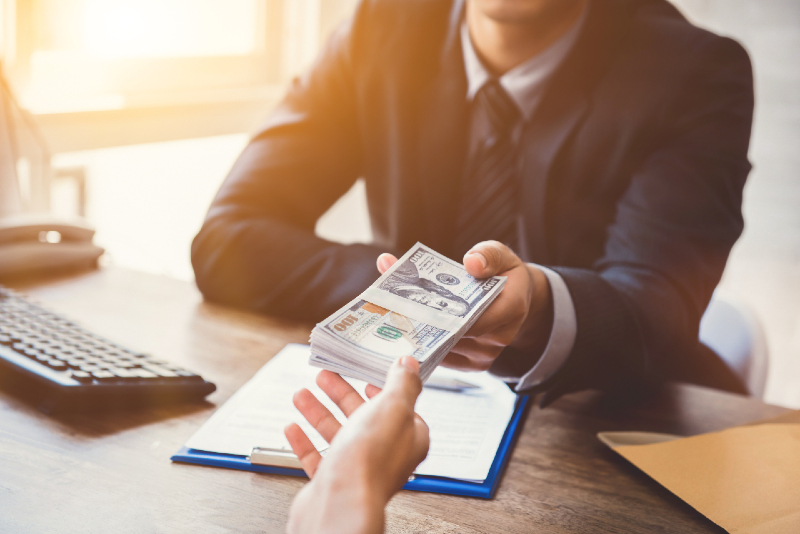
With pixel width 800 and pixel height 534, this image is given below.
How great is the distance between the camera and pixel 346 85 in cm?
149

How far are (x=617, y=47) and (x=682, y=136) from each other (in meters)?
0.24

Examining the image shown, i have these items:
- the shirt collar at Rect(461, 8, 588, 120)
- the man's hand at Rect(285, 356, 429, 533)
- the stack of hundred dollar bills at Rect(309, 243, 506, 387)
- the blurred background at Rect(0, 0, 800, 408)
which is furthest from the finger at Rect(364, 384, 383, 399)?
the blurred background at Rect(0, 0, 800, 408)

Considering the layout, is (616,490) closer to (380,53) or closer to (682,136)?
(682,136)

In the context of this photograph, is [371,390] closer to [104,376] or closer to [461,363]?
[461,363]

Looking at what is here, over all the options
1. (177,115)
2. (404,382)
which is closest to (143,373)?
(404,382)

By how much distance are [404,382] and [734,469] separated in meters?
0.43

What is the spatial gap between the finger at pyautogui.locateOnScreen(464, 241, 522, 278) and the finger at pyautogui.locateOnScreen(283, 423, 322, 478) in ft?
0.86

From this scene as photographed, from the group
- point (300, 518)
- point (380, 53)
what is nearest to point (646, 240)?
point (380, 53)

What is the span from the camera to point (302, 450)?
1.81 feet

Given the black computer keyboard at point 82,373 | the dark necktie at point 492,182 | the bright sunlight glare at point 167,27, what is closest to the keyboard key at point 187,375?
the black computer keyboard at point 82,373

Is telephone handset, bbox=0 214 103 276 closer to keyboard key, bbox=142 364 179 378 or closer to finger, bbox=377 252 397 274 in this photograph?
keyboard key, bbox=142 364 179 378

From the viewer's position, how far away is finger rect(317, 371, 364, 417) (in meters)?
0.58

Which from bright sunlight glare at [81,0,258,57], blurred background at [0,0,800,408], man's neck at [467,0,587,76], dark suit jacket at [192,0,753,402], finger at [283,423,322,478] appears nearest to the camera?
finger at [283,423,322,478]

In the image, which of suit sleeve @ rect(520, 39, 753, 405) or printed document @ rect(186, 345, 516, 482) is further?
suit sleeve @ rect(520, 39, 753, 405)
